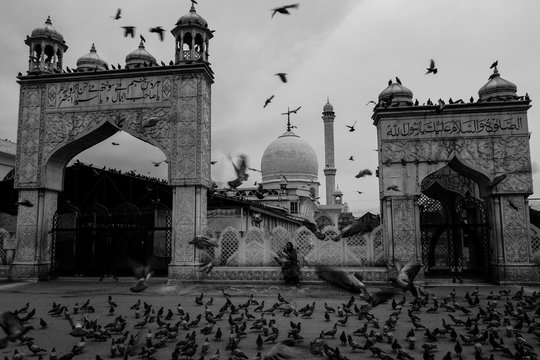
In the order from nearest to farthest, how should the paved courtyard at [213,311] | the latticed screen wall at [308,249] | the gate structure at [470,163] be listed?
the paved courtyard at [213,311], the gate structure at [470,163], the latticed screen wall at [308,249]

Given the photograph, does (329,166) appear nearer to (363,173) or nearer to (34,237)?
(363,173)

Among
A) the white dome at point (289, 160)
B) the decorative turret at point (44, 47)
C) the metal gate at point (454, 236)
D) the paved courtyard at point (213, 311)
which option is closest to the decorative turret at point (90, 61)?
the decorative turret at point (44, 47)

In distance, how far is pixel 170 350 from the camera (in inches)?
259

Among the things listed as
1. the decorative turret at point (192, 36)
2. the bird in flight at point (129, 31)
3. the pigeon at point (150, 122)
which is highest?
the decorative turret at point (192, 36)

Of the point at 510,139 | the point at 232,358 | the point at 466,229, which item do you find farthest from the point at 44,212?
the point at 510,139

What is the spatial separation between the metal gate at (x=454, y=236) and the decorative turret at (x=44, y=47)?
14.8 m

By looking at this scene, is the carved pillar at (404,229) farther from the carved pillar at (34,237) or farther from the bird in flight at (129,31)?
the carved pillar at (34,237)

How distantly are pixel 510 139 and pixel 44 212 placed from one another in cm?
1614

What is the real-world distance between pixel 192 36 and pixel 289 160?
1373 inches

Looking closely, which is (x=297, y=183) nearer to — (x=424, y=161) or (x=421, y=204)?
(x=421, y=204)

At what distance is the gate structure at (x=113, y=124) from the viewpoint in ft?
50.1

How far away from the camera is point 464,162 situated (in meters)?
15.1

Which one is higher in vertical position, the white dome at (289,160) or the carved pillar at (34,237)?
the white dome at (289,160)

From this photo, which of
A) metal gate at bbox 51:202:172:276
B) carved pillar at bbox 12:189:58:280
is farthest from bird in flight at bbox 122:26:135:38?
carved pillar at bbox 12:189:58:280
